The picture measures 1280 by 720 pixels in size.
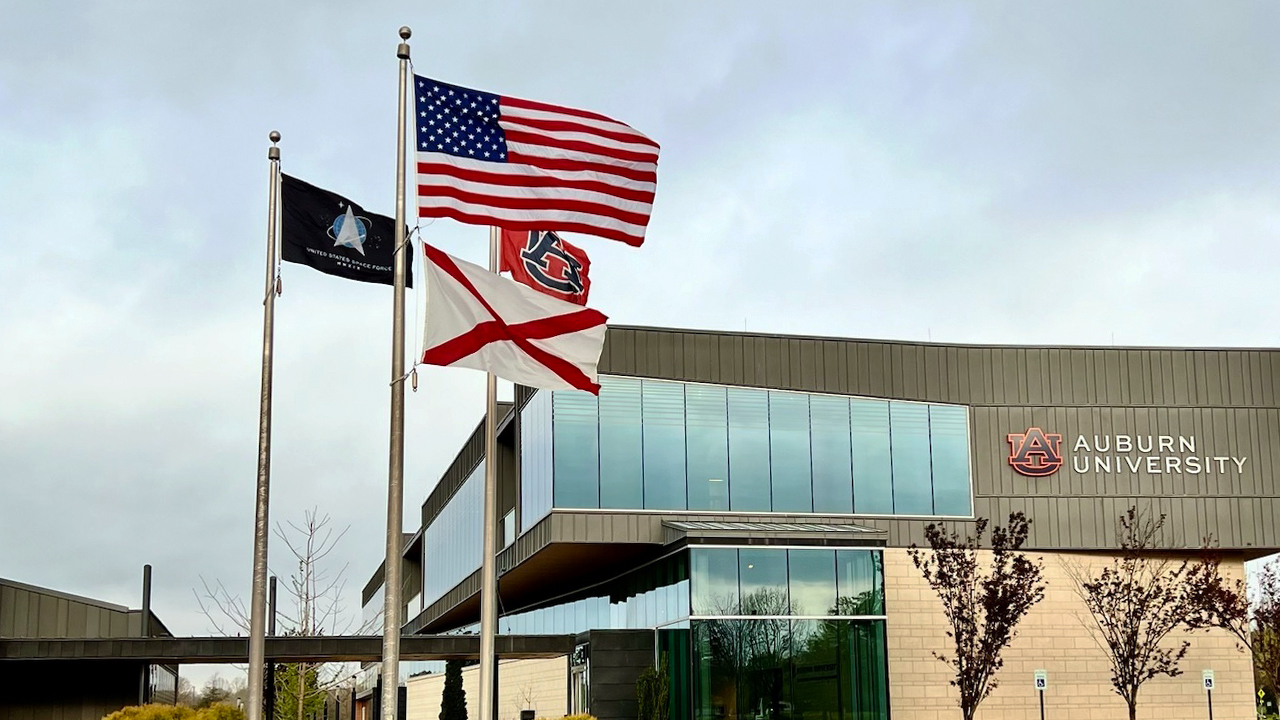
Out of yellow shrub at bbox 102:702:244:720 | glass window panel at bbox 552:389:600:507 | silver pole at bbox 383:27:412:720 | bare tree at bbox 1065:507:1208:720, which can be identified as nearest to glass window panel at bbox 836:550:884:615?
bare tree at bbox 1065:507:1208:720

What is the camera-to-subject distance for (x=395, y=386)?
16078 millimetres

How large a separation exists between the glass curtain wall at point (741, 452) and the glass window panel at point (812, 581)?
2631 millimetres

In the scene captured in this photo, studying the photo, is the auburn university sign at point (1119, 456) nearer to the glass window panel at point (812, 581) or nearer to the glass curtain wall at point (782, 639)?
the glass curtain wall at point (782, 639)

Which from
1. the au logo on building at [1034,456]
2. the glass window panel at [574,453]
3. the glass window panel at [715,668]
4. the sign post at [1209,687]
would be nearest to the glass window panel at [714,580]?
the glass window panel at [715,668]

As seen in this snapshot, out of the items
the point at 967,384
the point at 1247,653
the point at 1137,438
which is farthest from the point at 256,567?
the point at 1247,653

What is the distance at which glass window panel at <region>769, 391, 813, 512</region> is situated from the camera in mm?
37041

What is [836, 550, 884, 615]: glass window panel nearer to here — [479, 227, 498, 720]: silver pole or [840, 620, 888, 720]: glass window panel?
[840, 620, 888, 720]: glass window panel

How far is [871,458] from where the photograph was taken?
124 ft

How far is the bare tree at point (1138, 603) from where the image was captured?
36.6m

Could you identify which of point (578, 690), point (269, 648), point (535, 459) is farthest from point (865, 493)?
point (269, 648)

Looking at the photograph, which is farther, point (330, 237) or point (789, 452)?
point (789, 452)

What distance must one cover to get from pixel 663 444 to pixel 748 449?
7.65ft

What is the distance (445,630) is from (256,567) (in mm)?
51700

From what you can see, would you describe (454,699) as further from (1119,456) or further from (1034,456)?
(1119,456)
